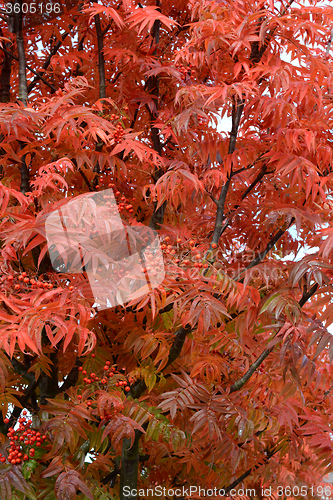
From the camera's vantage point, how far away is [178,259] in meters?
3.28

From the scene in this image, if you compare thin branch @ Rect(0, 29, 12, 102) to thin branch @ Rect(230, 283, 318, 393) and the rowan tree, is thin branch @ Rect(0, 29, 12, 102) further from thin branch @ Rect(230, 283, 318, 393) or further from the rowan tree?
thin branch @ Rect(230, 283, 318, 393)

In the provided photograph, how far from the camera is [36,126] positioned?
3729 millimetres

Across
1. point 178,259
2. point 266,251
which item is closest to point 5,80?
point 178,259

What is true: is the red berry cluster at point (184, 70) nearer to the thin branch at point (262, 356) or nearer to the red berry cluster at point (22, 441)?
the thin branch at point (262, 356)

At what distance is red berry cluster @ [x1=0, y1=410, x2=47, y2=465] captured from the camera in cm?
339

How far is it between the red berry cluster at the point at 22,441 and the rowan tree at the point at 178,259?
2 cm

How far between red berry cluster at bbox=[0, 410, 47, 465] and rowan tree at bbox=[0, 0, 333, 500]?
0.05 feet

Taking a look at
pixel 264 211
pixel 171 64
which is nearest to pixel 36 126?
pixel 171 64

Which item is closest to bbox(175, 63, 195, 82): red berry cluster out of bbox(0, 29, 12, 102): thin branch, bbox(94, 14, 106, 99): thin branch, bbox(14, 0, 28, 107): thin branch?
bbox(94, 14, 106, 99): thin branch

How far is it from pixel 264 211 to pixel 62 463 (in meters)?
2.86

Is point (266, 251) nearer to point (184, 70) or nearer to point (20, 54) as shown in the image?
point (184, 70)

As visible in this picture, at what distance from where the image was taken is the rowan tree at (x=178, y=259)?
3104mm

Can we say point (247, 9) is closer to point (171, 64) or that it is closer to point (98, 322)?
point (171, 64)

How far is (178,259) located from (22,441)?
2.08 m
